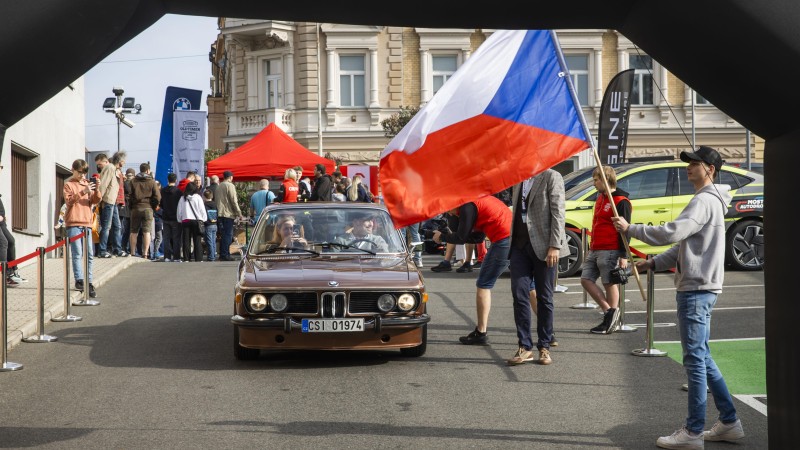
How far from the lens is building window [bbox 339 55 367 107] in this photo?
44.9m

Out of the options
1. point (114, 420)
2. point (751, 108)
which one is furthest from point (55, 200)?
point (751, 108)

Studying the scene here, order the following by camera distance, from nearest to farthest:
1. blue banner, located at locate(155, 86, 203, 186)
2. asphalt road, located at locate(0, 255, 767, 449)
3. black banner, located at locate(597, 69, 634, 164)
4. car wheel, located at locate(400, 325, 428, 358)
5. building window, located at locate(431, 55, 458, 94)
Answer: asphalt road, located at locate(0, 255, 767, 449), car wheel, located at locate(400, 325, 428, 358), blue banner, located at locate(155, 86, 203, 186), black banner, located at locate(597, 69, 634, 164), building window, located at locate(431, 55, 458, 94)

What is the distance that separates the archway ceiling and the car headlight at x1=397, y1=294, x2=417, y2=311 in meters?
4.44

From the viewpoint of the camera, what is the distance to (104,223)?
2075cm

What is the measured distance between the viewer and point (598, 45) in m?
44.7

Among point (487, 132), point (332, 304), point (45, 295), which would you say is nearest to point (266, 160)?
point (45, 295)

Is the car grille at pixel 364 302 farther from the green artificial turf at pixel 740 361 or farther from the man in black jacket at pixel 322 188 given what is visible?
the man in black jacket at pixel 322 188

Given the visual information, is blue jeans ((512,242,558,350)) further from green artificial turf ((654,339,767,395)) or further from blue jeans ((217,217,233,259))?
blue jeans ((217,217,233,259))

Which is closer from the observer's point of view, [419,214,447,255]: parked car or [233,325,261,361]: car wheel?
[233,325,261,361]: car wheel

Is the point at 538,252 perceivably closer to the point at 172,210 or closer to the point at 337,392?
the point at 337,392

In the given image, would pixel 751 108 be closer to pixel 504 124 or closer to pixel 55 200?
pixel 504 124

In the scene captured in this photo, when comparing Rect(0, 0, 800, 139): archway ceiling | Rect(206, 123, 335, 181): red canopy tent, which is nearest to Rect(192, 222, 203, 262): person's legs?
Rect(206, 123, 335, 181): red canopy tent

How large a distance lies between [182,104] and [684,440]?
832 inches

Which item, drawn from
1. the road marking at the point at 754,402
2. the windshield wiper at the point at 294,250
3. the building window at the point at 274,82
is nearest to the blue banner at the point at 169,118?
the windshield wiper at the point at 294,250
